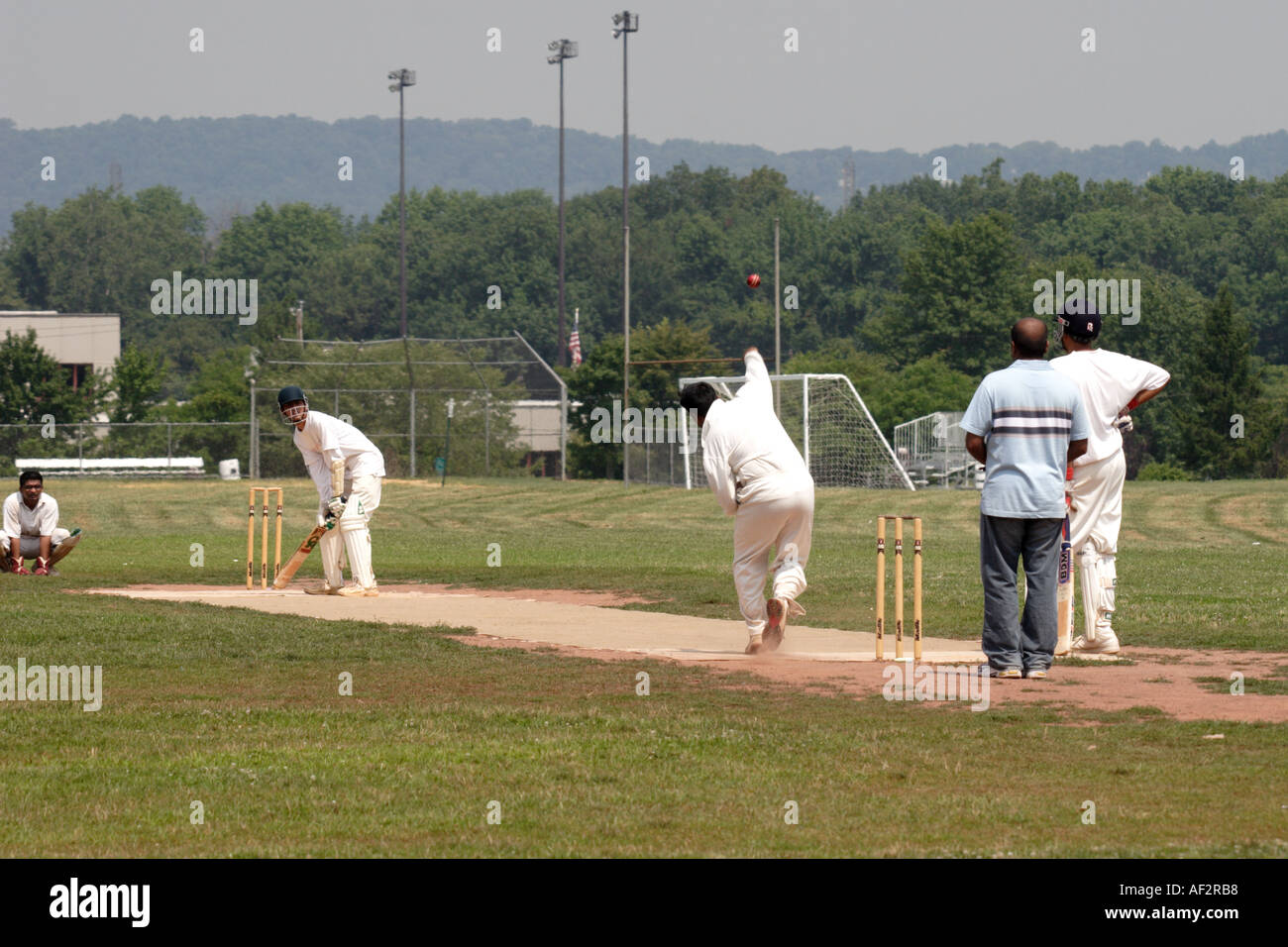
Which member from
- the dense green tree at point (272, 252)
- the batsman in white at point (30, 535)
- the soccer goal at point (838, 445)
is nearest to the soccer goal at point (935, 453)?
the soccer goal at point (838, 445)

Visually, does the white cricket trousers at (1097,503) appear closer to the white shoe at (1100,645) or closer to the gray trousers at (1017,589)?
the white shoe at (1100,645)

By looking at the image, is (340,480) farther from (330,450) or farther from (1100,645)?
(1100,645)

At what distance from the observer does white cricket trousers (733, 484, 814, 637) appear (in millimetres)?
12211

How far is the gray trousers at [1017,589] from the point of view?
10.5m

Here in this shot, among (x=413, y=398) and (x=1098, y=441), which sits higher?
(x=413, y=398)

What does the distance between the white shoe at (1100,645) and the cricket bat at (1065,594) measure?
0.31 feet

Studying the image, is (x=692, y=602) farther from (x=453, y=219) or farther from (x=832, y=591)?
(x=453, y=219)

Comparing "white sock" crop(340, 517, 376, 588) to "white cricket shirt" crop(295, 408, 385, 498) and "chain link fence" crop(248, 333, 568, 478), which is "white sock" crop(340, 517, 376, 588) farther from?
→ "chain link fence" crop(248, 333, 568, 478)

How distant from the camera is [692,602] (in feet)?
55.6

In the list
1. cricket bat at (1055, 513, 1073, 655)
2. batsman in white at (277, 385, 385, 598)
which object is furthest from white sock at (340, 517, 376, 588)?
cricket bat at (1055, 513, 1073, 655)

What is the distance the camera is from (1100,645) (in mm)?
11930

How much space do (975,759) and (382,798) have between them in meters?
2.77

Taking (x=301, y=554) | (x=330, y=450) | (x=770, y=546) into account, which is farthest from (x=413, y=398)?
(x=770, y=546)

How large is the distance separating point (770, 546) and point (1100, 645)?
237 cm
